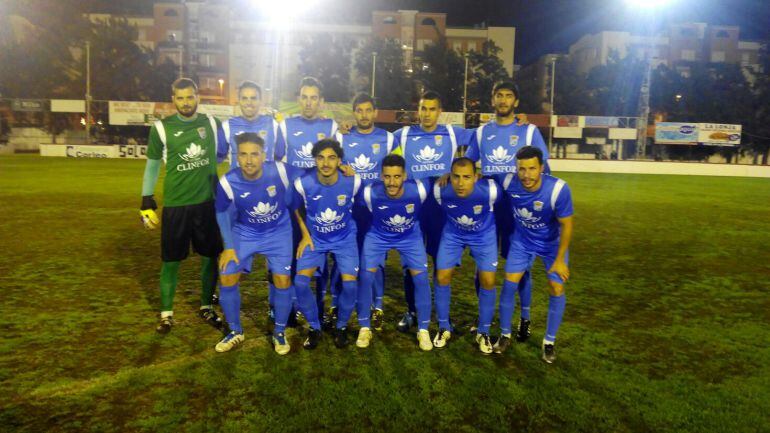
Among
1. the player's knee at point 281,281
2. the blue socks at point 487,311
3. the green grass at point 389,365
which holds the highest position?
the player's knee at point 281,281

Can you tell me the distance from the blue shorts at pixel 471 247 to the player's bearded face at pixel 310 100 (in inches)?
68.5

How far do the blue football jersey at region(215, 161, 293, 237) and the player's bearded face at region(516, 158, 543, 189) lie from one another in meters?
1.86

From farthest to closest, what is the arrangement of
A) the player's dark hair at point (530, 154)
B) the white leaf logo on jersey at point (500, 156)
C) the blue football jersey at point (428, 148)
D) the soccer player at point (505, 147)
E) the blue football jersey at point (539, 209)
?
the blue football jersey at point (428, 148) → the white leaf logo on jersey at point (500, 156) → the soccer player at point (505, 147) → the blue football jersey at point (539, 209) → the player's dark hair at point (530, 154)

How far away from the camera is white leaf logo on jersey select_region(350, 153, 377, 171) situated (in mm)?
5336

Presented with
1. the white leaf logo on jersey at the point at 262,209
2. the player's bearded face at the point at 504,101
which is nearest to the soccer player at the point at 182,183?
the white leaf logo on jersey at the point at 262,209

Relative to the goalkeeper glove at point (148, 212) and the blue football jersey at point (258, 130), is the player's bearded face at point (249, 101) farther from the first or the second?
the goalkeeper glove at point (148, 212)

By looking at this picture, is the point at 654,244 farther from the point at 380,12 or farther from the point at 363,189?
the point at 380,12

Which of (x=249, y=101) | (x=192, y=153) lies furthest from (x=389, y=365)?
(x=249, y=101)

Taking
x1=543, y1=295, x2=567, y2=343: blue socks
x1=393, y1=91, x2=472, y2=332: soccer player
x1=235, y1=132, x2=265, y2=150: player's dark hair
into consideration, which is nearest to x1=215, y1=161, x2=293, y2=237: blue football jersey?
x1=235, y1=132, x2=265, y2=150: player's dark hair

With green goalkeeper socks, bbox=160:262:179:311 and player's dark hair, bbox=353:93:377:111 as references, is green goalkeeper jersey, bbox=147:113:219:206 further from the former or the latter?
player's dark hair, bbox=353:93:377:111

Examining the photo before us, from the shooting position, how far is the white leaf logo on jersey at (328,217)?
4.56 meters

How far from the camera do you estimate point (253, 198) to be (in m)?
4.45

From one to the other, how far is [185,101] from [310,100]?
1.12m

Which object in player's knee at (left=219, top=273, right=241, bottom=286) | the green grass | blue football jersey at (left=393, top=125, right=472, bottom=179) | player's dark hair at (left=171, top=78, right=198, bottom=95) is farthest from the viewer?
blue football jersey at (left=393, top=125, right=472, bottom=179)
